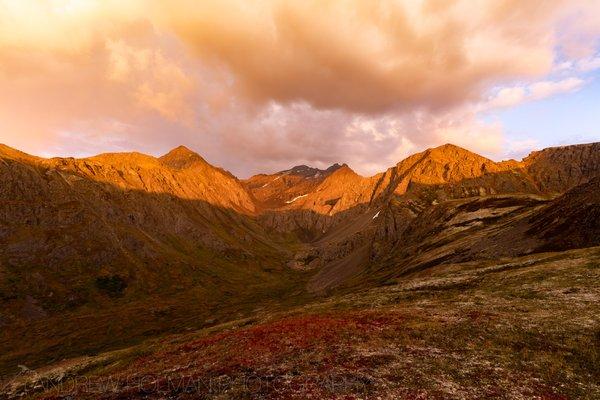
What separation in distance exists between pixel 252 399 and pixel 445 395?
1189cm

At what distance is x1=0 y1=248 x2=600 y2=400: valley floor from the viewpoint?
977 inches

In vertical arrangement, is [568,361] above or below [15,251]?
below

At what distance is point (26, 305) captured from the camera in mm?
151875

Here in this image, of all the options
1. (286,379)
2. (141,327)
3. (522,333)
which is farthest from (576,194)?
(141,327)

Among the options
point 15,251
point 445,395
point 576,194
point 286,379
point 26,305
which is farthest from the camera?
point 15,251

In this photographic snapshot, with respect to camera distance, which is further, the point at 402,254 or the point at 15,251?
the point at 15,251

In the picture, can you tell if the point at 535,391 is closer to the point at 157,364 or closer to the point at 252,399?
the point at 252,399

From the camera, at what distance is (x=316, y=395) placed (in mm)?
23359

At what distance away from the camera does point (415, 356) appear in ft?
100

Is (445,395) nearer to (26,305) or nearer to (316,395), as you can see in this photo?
(316,395)

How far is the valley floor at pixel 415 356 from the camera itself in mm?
24828

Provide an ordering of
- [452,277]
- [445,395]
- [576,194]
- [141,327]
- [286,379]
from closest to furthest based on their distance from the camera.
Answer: [445,395]
[286,379]
[452,277]
[576,194]
[141,327]

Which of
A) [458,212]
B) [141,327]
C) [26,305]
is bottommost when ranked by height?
[141,327]

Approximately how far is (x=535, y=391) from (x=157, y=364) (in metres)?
35.3
